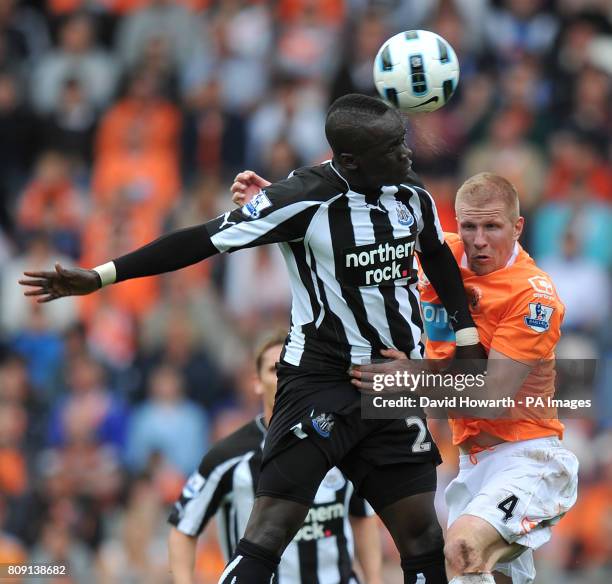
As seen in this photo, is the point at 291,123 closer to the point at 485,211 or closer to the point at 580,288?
the point at 580,288

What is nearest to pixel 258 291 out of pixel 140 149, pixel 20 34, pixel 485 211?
pixel 140 149

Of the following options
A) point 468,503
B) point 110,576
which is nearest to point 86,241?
point 110,576

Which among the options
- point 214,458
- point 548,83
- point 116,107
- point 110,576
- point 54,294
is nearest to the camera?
point 54,294

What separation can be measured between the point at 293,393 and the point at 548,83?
7.29 meters

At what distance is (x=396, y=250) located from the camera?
554cm

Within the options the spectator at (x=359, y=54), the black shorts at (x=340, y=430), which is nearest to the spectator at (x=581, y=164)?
the spectator at (x=359, y=54)

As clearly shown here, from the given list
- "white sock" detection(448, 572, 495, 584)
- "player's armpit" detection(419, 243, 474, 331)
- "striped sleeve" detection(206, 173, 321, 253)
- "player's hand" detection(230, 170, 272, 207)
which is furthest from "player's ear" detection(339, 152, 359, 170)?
"white sock" detection(448, 572, 495, 584)

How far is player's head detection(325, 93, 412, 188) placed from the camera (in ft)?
17.8

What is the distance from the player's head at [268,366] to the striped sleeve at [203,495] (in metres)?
0.34

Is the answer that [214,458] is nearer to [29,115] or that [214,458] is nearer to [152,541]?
[152,541]

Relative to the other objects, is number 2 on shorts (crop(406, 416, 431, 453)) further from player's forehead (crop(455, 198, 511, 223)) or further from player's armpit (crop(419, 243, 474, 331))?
player's forehead (crop(455, 198, 511, 223))

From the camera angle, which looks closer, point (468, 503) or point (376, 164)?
Result: point (376, 164)

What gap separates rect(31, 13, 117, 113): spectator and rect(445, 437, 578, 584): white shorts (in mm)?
8218

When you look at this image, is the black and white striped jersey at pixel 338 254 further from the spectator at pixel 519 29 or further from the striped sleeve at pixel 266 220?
the spectator at pixel 519 29
